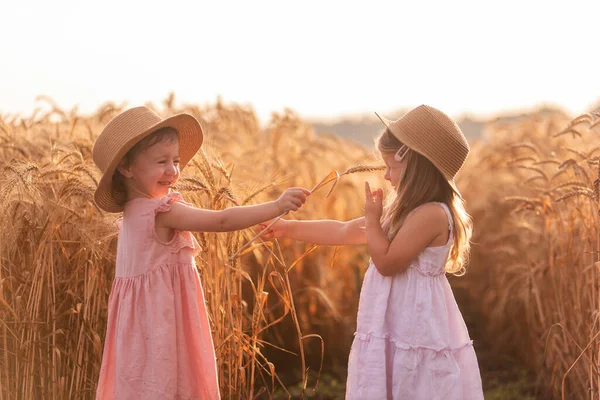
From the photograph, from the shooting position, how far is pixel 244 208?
3.13 m

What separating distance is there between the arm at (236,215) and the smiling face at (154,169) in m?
0.17

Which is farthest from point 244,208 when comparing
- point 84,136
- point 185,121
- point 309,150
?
point 309,150

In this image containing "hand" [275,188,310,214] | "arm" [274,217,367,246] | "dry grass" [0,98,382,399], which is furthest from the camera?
"dry grass" [0,98,382,399]

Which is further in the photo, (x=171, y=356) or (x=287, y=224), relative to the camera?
(x=287, y=224)

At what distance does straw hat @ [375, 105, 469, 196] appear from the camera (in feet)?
11.0

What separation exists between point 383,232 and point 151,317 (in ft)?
3.13

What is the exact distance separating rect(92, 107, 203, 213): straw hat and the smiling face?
0.19 ft

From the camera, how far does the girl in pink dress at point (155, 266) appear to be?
321 centimetres

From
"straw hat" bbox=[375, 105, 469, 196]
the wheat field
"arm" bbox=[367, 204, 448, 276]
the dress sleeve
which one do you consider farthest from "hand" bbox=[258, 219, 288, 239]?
"straw hat" bbox=[375, 105, 469, 196]

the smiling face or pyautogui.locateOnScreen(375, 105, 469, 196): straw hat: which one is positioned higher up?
pyautogui.locateOnScreen(375, 105, 469, 196): straw hat

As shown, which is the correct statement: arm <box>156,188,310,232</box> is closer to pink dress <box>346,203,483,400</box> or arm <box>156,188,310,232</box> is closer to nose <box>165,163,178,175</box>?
nose <box>165,163,178,175</box>

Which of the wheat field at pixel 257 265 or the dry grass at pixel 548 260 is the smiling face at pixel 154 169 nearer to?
the wheat field at pixel 257 265

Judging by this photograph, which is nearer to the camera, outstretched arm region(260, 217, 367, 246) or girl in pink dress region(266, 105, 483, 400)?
girl in pink dress region(266, 105, 483, 400)

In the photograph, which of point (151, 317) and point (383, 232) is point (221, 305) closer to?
point (151, 317)
